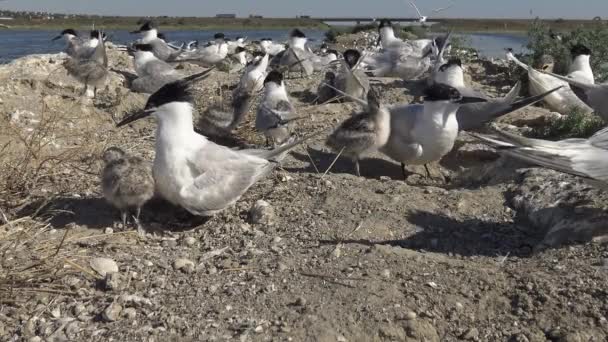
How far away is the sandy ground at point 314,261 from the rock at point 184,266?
0.04 ft

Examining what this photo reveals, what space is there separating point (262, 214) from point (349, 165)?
1.81 meters

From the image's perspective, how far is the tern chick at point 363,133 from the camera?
5.26 m

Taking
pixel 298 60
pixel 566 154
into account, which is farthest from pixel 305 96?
pixel 566 154

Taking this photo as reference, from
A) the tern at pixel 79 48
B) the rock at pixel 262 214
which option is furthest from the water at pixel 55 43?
the rock at pixel 262 214

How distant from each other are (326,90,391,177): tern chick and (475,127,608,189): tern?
1.65m

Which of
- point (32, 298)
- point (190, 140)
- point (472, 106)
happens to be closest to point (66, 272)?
point (32, 298)

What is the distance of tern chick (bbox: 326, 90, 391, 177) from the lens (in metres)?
5.26

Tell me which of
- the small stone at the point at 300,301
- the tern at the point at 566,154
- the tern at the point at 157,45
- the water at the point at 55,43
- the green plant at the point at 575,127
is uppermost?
the tern at the point at 566,154

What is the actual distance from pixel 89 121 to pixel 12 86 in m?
1.52

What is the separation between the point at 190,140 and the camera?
13.4ft

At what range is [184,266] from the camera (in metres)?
3.45

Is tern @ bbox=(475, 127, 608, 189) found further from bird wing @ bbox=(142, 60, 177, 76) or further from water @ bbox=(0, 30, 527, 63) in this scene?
water @ bbox=(0, 30, 527, 63)

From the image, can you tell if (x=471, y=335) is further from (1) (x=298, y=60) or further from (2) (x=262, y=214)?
(1) (x=298, y=60)

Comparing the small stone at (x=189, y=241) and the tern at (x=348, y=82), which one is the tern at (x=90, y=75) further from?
the small stone at (x=189, y=241)
